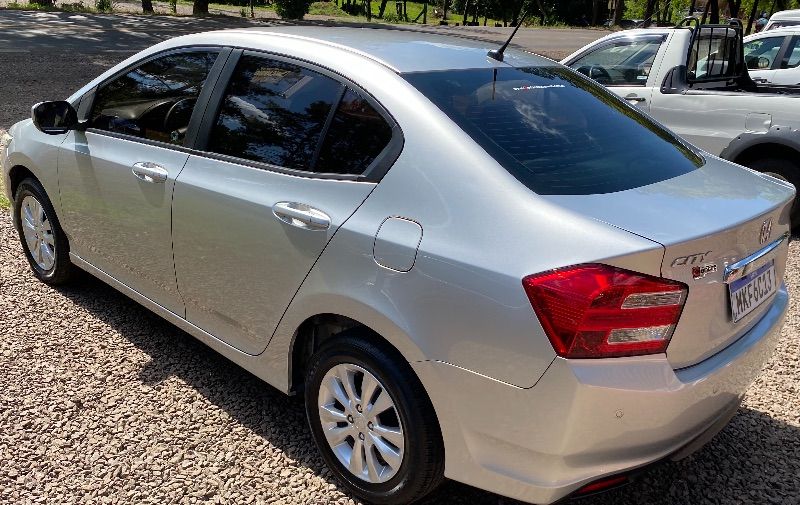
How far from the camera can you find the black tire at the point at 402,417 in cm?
239

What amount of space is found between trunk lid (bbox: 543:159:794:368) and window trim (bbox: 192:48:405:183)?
0.60m

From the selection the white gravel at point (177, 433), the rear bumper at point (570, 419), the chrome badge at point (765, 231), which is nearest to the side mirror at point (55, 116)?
the white gravel at point (177, 433)

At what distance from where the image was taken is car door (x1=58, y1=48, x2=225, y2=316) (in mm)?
3355

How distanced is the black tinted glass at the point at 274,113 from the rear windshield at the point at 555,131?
40 cm

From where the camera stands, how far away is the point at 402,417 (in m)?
2.43

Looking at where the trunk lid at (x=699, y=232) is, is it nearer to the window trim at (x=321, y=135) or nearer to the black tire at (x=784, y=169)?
the window trim at (x=321, y=135)

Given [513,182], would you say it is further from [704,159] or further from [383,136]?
[704,159]

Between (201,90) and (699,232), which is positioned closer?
(699,232)

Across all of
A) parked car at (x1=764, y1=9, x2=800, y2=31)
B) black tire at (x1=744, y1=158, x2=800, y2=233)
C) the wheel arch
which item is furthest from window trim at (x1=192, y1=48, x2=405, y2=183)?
parked car at (x1=764, y1=9, x2=800, y2=31)

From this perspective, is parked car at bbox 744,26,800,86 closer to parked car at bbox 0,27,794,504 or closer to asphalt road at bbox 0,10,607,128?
parked car at bbox 0,27,794,504

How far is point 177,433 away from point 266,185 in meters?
1.19

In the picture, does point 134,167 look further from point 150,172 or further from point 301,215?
point 301,215

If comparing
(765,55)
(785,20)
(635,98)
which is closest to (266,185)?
(635,98)

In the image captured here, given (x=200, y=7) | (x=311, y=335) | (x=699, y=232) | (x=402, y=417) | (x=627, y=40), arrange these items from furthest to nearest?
(x=200, y=7), (x=627, y=40), (x=311, y=335), (x=402, y=417), (x=699, y=232)
